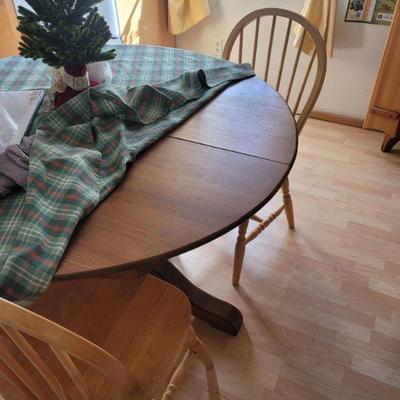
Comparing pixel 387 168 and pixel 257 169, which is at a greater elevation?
pixel 257 169

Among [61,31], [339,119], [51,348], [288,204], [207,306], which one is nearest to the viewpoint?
[51,348]

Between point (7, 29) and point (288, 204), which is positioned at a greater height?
point (7, 29)

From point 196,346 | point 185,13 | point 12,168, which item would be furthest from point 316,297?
point 185,13

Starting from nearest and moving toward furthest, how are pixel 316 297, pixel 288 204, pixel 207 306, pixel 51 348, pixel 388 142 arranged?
pixel 51 348
pixel 207 306
pixel 316 297
pixel 288 204
pixel 388 142

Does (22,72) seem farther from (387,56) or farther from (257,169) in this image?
(387,56)

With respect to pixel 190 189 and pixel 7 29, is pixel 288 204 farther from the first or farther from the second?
pixel 7 29

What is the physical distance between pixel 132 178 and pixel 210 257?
2.85ft

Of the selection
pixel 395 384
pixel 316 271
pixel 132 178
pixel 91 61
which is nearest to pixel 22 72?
pixel 91 61

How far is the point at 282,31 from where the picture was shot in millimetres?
2258

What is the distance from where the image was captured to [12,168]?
0.74 metres

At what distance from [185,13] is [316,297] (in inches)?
80.7

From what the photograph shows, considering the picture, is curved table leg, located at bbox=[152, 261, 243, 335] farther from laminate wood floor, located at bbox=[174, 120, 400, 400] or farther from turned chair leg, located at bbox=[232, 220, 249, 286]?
turned chair leg, located at bbox=[232, 220, 249, 286]

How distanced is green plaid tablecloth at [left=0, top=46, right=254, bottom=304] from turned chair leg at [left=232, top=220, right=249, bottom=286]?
49 cm

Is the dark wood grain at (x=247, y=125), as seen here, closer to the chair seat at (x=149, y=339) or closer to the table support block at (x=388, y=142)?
the chair seat at (x=149, y=339)
